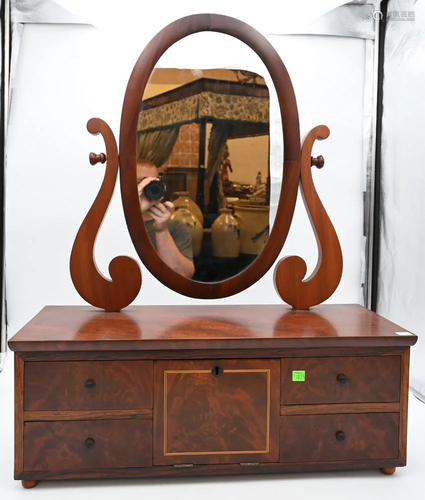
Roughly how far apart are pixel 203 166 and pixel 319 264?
1.44 ft

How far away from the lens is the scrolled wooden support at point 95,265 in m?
1.95

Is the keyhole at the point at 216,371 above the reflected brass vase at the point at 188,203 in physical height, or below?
below

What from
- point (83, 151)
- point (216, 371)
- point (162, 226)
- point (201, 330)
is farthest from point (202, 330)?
point (83, 151)

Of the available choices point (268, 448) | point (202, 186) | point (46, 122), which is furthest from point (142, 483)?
point (46, 122)

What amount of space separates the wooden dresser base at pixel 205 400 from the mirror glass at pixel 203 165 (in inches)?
11.8

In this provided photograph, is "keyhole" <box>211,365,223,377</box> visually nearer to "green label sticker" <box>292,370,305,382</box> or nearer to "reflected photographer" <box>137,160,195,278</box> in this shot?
"green label sticker" <box>292,370,305,382</box>

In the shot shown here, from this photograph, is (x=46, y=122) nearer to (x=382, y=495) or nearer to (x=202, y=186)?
(x=202, y=186)

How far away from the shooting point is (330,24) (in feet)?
8.82

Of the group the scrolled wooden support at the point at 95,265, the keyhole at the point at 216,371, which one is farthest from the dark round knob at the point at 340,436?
the scrolled wooden support at the point at 95,265

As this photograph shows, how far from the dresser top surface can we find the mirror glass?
167mm

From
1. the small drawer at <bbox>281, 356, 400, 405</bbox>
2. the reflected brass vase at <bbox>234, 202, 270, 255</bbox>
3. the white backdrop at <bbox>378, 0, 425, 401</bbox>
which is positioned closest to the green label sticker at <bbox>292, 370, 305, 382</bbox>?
the small drawer at <bbox>281, 356, 400, 405</bbox>

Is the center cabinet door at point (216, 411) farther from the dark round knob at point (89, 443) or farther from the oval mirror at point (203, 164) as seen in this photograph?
the oval mirror at point (203, 164)

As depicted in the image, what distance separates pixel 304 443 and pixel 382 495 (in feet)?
0.71

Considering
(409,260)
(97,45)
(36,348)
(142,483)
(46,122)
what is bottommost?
(142,483)
